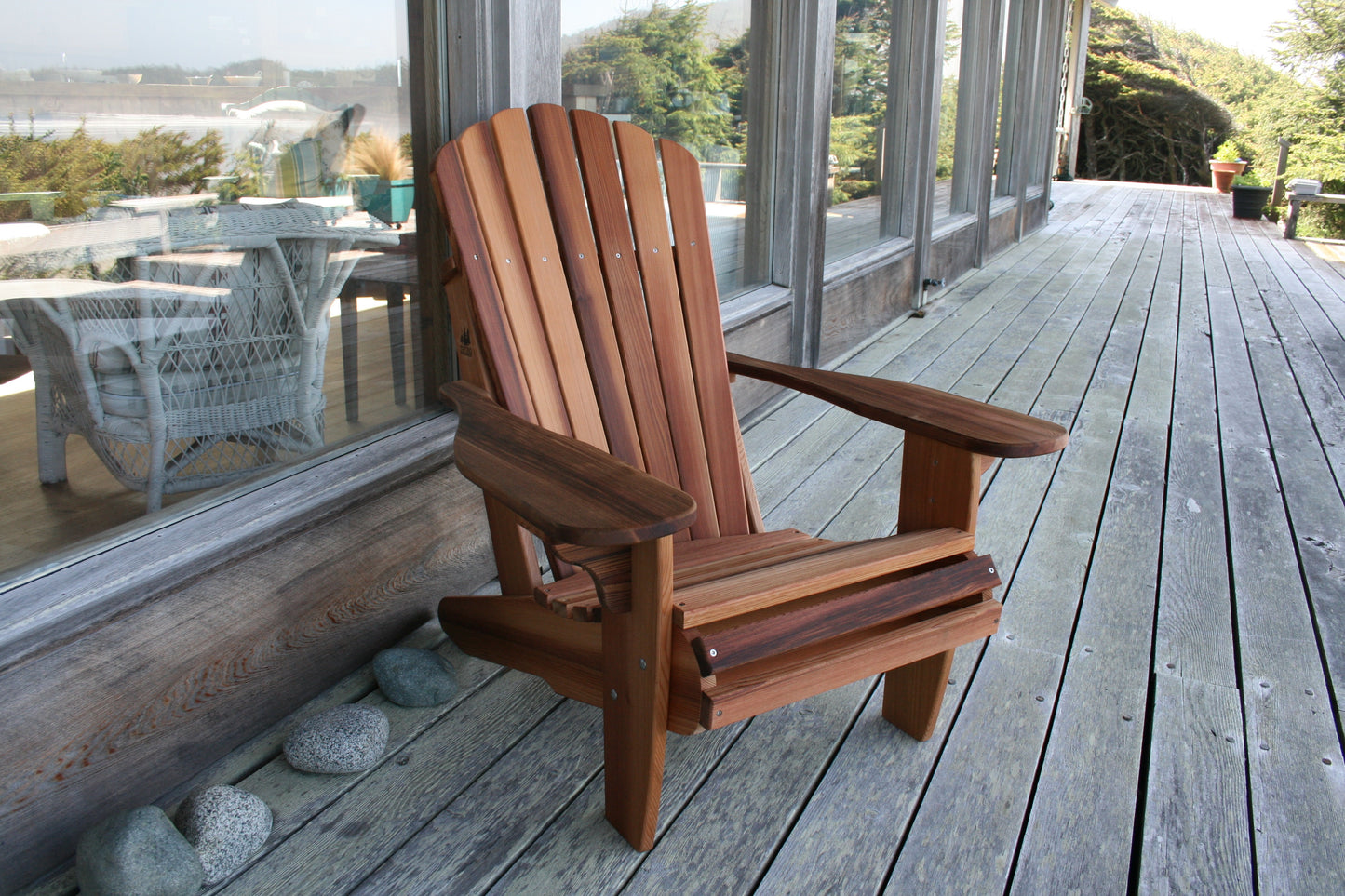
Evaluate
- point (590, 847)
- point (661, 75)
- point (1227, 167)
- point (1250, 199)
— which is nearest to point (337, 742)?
point (590, 847)

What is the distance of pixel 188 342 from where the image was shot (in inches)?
57.7

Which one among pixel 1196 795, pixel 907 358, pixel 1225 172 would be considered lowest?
pixel 1196 795

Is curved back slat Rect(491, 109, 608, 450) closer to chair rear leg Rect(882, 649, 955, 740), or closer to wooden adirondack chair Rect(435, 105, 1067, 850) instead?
wooden adirondack chair Rect(435, 105, 1067, 850)

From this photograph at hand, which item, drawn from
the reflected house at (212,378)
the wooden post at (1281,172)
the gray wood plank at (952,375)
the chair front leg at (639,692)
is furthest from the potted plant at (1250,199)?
the chair front leg at (639,692)

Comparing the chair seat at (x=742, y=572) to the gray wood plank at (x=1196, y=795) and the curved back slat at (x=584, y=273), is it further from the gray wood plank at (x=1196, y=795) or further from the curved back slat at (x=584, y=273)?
the gray wood plank at (x=1196, y=795)

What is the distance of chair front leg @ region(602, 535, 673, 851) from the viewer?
1.06 metres

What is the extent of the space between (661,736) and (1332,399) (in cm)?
327

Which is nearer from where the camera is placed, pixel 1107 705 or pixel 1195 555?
pixel 1107 705

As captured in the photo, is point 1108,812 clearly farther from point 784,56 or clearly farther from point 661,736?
point 784,56

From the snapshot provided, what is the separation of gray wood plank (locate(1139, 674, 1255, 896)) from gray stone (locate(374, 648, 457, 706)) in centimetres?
100

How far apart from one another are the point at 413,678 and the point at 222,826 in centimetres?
37

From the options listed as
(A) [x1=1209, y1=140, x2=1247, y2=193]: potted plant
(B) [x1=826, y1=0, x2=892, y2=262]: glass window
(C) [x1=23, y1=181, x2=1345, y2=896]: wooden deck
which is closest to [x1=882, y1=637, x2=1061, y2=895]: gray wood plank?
(C) [x1=23, y1=181, x2=1345, y2=896]: wooden deck

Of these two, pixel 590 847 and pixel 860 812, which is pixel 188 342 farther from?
pixel 860 812

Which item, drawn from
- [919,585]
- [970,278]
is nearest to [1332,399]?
[970,278]
